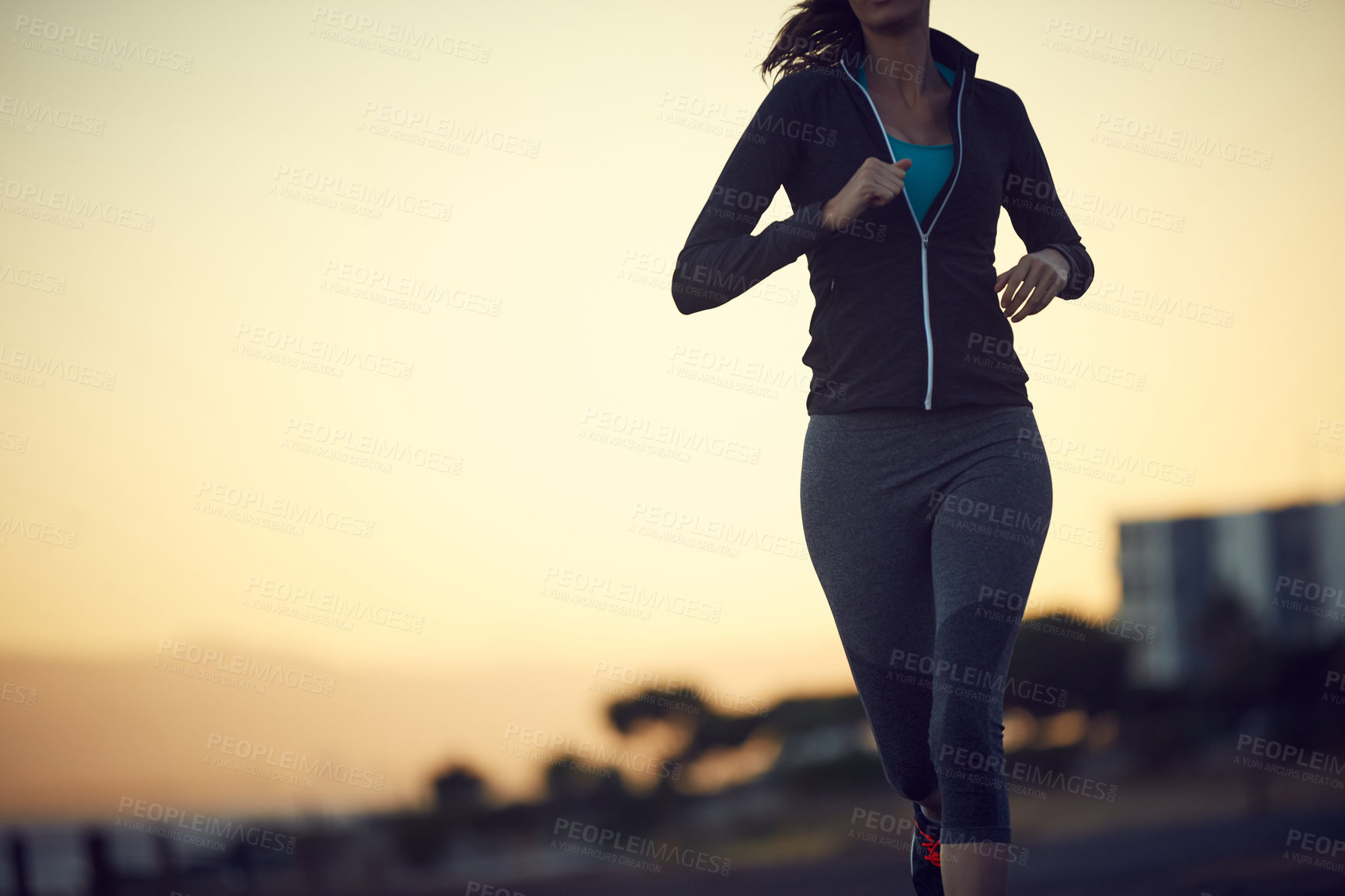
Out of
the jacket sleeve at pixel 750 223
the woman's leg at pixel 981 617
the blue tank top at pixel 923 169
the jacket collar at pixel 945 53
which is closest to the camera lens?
the woman's leg at pixel 981 617

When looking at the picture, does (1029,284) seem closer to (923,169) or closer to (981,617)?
(923,169)

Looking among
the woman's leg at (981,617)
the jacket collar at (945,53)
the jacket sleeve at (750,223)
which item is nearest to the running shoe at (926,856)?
the woman's leg at (981,617)

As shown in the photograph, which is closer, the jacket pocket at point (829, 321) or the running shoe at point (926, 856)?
the jacket pocket at point (829, 321)

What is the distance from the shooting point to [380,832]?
3381 cm

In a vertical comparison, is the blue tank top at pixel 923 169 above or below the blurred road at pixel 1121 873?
above

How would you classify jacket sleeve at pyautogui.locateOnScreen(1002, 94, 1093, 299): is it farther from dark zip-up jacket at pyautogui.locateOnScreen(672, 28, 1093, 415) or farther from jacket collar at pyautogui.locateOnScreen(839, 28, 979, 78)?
jacket collar at pyautogui.locateOnScreen(839, 28, 979, 78)

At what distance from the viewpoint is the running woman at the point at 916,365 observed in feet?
6.26

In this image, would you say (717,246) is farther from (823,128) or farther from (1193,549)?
(1193,549)

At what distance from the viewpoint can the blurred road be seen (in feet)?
25.0

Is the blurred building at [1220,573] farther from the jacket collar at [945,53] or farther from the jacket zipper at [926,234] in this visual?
the jacket zipper at [926,234]

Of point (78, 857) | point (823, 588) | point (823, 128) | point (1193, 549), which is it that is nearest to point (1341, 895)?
point (823, 588)

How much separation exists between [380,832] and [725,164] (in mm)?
35698

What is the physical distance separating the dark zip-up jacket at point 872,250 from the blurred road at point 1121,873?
168 inches

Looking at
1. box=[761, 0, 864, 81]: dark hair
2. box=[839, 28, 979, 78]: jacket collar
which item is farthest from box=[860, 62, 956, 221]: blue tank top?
box=[761, 0, 864, 81]: dark hair
